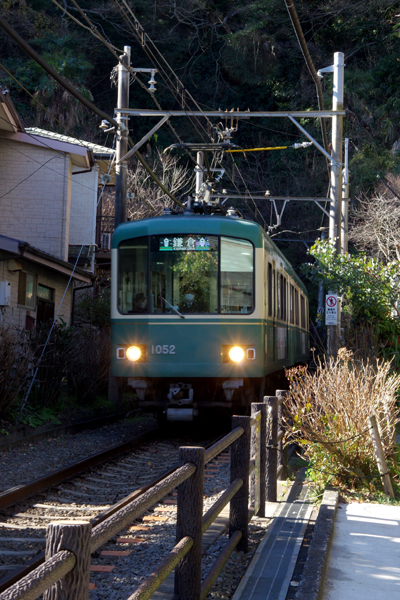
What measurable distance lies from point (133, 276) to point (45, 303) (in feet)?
21.1

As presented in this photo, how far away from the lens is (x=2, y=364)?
10.2 metres

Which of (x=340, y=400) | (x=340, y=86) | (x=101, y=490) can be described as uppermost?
(x=340, y=86)

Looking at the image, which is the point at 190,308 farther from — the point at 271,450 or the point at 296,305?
the point at 296,305

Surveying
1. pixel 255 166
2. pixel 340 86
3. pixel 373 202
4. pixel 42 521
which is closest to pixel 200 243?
pixel 42 521

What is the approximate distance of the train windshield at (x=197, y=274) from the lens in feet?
33.1

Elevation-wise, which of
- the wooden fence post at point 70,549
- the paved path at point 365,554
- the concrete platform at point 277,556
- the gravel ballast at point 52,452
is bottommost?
the gravel ballast at point 52,452

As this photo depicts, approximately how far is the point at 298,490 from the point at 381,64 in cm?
2879

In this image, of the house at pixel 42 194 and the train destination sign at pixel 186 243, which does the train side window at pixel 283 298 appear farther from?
the house at pixel 42 194

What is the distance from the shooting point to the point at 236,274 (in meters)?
10.1

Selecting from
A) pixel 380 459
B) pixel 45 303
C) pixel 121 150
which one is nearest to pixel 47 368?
pixel 45 303

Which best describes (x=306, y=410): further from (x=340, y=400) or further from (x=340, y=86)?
(x=340, y=86)

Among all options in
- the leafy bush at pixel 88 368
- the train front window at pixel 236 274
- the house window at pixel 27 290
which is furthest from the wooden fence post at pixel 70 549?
the house window at pixel 27 290

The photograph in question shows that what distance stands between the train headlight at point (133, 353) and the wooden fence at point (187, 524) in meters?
3.42

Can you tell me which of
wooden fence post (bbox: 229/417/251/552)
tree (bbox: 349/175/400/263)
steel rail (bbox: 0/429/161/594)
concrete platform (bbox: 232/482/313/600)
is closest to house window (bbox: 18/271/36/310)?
steel rail (bbox: 0/429/161/594)
